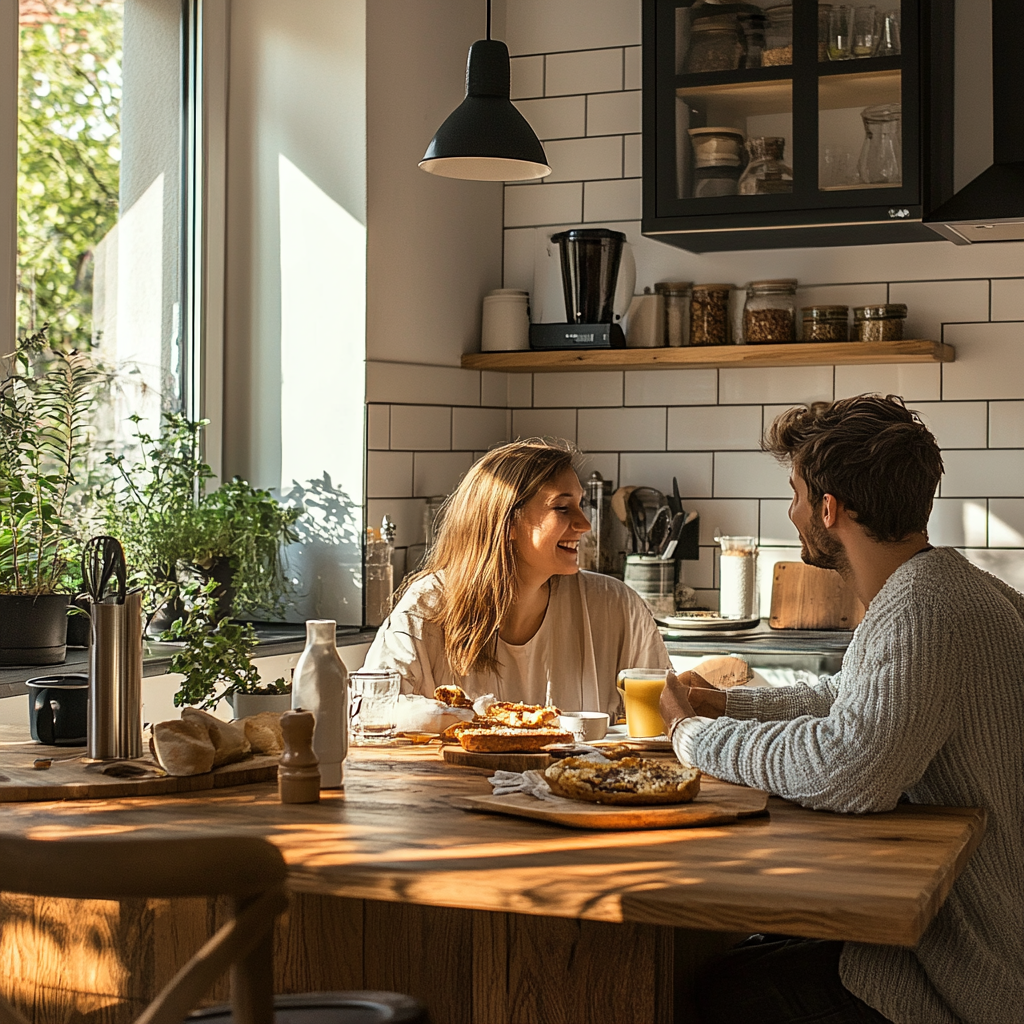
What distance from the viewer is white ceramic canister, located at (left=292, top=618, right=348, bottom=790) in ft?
6.29

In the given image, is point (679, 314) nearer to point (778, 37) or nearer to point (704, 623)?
point (778, 37)

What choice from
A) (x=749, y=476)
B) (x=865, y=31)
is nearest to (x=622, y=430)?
(x=749, y=476)

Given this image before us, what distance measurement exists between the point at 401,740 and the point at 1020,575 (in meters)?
2.14

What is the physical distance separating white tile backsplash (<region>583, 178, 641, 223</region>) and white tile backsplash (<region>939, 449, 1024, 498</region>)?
46.2 inches

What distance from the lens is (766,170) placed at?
3547mm

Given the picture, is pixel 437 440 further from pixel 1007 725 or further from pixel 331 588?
pixel 1007 725

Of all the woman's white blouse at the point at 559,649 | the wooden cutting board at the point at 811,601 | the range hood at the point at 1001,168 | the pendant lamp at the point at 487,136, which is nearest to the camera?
the pendant lamp at the point at 487,136

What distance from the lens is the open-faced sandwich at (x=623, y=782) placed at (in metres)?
1.78

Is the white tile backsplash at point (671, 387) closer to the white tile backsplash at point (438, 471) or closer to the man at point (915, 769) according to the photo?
the white tile backsplash at point (438, 471)

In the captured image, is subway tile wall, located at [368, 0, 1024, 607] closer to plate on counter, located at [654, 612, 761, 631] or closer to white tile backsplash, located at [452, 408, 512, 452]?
white tile backsplash, located at [452, 408, 512, 452]

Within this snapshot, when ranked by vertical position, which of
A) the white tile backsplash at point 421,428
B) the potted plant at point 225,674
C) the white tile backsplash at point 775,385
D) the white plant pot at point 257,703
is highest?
the white tile backsplash at point 775,385

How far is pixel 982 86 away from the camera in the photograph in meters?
3.48

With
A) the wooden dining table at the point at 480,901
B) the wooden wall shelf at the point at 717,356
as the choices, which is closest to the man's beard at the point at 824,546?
the wooden dining table at the point at 480,901

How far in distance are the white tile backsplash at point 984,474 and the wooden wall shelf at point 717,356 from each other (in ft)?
0.91
